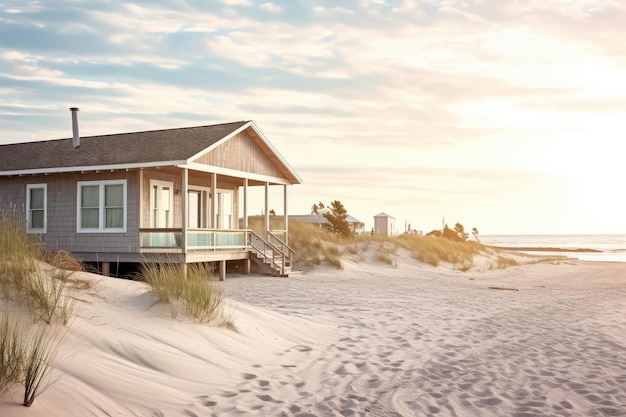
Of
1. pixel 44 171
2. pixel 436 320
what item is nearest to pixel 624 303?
pixel 436 320

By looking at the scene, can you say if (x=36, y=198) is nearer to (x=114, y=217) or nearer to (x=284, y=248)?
(x=114, y=217)

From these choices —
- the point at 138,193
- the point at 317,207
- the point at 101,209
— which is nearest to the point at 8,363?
the point at 138,193

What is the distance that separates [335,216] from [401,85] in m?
28.3

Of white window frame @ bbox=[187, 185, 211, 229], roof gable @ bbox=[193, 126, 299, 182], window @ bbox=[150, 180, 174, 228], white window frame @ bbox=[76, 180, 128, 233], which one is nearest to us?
white window frame @ bbox=[76, 180, 128, 233]

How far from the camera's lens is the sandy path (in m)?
6.62

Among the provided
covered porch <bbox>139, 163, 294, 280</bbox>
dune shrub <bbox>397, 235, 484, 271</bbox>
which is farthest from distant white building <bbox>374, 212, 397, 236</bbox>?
covered porch <bbox>139, 163, 294, 280</bbox>

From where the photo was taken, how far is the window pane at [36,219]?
23.0 meters

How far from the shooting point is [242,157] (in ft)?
79.5

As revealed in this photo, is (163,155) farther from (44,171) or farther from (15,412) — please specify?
(15,412)

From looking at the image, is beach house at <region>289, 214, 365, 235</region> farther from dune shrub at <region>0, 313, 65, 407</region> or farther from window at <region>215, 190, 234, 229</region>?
dune shrub at <region>0, 313, 65, 407</region>

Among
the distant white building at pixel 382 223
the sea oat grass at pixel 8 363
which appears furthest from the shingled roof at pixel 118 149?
the distant white building at pixel 382 223

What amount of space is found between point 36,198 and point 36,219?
2.45 feet

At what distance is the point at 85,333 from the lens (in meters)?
7.11

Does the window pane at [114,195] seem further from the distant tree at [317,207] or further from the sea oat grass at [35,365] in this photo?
the distant tree at [317,207]
